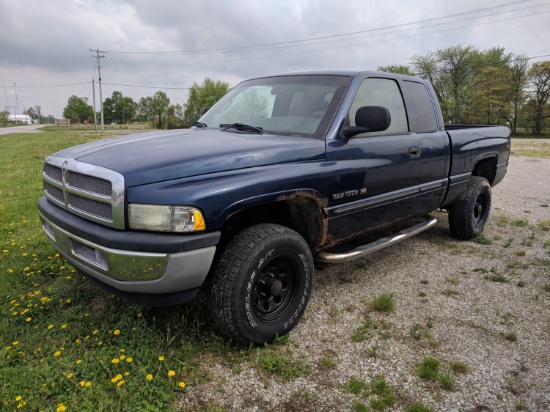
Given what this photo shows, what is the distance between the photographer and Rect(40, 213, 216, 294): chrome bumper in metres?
2.24

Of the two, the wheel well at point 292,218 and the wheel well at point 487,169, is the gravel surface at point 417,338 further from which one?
the wheel well at point 487,169

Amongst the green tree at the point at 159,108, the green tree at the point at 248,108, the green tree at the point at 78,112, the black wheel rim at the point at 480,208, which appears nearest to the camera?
the green tree at the point at 248,108

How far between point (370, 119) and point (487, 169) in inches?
130

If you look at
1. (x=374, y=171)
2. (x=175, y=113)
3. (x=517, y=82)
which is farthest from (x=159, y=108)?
(x=374, y=171)

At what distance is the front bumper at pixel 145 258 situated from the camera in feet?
7.32

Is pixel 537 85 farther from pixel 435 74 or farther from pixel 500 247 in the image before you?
pixel 500 247

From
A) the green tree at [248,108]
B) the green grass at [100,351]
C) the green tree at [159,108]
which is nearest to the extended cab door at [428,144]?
the green tree at [248,108]

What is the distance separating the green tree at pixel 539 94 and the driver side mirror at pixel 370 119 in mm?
54391

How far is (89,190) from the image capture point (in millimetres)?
2482

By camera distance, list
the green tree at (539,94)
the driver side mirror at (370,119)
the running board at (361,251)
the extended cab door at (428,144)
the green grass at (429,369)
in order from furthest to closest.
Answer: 1. the green tree at (539,94)
2. the extended cab door at (428,144)
3. the running board at (361,251)
4. the driver side mirror at (370,119)
5. the green grass at (429,369)

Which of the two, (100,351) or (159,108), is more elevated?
(159,108)

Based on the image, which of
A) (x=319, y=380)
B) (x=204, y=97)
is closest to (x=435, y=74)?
(x=204, y=97)

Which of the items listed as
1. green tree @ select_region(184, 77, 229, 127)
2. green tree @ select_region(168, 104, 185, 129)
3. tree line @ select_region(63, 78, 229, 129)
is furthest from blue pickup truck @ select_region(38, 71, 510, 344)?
green tree @ select_region(168, 104, 185, 129)

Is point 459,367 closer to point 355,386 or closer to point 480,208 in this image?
point 355,386
